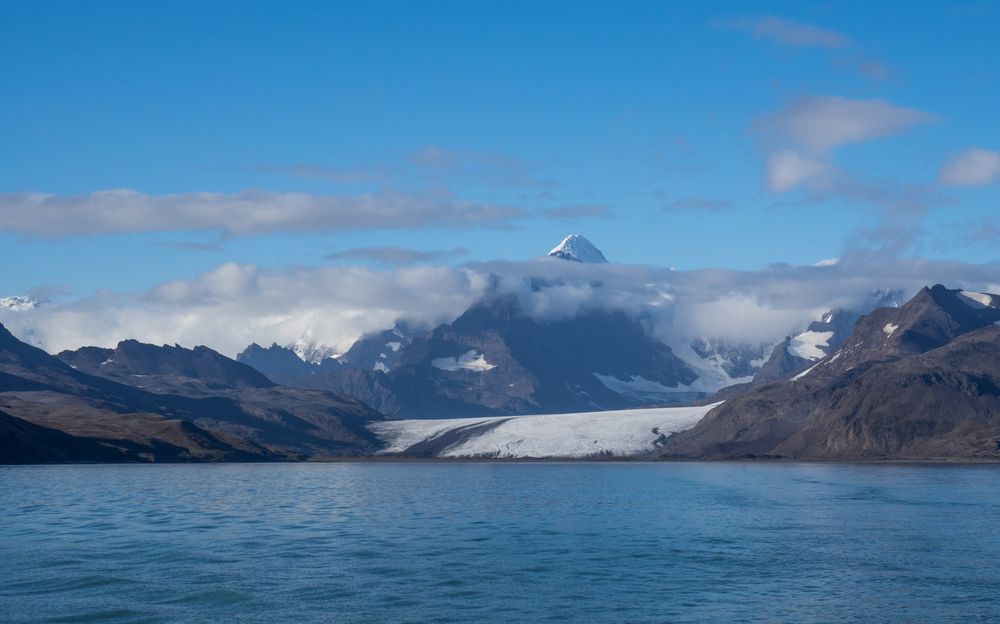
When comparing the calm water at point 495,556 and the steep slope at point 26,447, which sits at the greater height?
the steep slope at point 26,447

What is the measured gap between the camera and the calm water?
51.4m

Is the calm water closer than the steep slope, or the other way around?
the calm water

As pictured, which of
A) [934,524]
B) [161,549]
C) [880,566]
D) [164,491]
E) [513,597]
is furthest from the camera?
[164,491]

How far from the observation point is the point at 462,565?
209 feet

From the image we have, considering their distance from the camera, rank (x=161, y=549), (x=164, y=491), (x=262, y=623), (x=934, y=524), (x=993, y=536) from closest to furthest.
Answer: (x=262, y=623)
(x=161, y=549)
(x=993, y=536)
(x=934, y=524)
(x=164, y=491)


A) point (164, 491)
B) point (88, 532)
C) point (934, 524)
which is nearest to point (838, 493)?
point (934, 524)

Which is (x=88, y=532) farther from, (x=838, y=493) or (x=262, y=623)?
(x=838, y=493)

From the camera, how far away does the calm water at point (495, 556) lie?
51.4 metres

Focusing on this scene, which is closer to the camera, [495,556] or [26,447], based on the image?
[495,556]

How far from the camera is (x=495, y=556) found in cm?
6719

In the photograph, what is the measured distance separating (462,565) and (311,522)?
25.4 meters

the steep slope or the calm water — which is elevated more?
the steep slope

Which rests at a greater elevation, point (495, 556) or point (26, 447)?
point (26, 447)

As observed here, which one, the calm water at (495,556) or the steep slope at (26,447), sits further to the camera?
the steep slope at (26,447)
